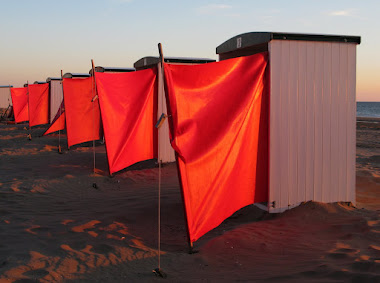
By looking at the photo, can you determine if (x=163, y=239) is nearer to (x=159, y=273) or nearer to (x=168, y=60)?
(x=159, y=273)

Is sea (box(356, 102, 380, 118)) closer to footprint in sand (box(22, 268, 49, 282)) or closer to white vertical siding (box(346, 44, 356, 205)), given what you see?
white vertical siding (box(346, 44, 356, 205))

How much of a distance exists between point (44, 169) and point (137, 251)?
6876 mm

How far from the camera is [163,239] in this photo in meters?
5.20

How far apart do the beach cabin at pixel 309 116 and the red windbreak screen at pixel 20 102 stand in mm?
22012

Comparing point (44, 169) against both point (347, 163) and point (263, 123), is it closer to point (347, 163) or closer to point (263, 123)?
point (263, 123)

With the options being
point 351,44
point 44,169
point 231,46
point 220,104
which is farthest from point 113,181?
point 351,44

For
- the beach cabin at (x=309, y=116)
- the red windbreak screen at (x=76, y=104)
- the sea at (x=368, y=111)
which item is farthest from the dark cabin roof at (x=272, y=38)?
the sea at (x=368, y=111)

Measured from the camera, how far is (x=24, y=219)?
6.02 m

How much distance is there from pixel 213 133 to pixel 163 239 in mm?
1670

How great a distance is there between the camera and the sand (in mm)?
3932

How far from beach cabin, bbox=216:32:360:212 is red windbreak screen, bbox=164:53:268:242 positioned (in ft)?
1.84

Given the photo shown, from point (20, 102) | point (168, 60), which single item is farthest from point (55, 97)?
point (168, 60)

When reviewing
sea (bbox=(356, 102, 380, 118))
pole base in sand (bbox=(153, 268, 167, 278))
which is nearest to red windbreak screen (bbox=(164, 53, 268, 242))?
pole base in sand (bbox=(153, 268, 167, 278))

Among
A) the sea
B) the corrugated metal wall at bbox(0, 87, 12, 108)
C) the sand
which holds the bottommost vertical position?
the sand
